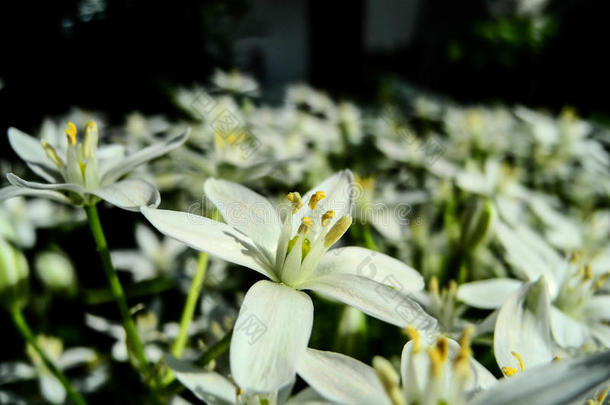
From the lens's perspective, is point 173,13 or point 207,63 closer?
point 173,13

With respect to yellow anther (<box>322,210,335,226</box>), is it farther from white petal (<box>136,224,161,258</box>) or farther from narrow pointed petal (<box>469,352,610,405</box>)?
white petal (<box>136,224,161,258</box>)

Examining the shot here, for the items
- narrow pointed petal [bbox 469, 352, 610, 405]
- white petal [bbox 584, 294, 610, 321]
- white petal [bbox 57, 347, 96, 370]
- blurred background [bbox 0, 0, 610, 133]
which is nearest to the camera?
narrow pointed petal [bbox 469, 352, 610, 405]

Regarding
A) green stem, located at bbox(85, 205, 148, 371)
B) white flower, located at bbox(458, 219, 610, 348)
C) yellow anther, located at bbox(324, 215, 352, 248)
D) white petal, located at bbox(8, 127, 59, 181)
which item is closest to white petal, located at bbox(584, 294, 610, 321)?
white flower, located at bbox(458, 219, 610, 348)

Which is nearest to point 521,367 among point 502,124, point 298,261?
point 298,261

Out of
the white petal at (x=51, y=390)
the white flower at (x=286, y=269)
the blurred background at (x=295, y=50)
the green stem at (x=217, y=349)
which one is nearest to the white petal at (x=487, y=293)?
the white flower at (x=286, y=269)

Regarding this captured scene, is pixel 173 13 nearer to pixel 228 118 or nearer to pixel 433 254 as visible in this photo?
pixel 228 118

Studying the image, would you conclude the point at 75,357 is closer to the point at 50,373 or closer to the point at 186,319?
the point at 50,373

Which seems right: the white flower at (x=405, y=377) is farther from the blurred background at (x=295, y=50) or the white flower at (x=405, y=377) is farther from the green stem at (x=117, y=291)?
the blurred background at (x=295, y=50)
